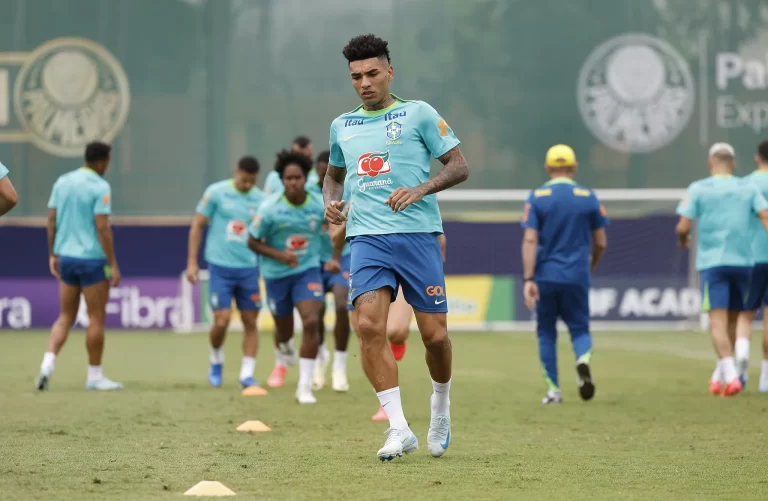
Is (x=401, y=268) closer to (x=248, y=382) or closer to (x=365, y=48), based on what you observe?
(x=365, y=48)

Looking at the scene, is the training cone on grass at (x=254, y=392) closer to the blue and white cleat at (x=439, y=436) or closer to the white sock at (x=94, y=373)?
the white sock at (x=94, y=373)

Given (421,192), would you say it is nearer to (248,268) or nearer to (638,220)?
(248,268)

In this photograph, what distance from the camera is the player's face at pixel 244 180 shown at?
13.9 m

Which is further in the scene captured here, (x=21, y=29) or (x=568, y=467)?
(x=21, y=29)

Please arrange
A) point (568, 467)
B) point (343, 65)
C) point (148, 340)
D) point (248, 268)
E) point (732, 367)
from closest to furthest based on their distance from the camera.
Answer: point (568, 467) → point (732, 367) → point (248, 268) → point (148, 340) → point (343, 65)

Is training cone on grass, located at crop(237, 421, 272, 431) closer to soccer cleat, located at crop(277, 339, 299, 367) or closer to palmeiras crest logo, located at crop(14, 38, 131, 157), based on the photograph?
soccer cleat, located at crop(277, 339, 299, 367)

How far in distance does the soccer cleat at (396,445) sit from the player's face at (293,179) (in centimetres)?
483

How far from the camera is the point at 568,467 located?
732 cm

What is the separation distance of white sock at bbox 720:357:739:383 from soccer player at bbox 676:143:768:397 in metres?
0.09

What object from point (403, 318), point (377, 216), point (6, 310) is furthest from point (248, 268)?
point (6, 310)

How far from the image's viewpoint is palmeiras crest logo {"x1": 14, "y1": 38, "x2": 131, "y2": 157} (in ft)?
83.8

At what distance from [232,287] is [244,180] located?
111 cm

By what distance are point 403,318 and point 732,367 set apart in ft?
→ 13.2

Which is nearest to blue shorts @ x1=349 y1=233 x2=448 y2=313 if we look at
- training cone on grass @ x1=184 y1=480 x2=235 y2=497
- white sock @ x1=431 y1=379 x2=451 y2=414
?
white sock @ x1=431 y1=379 x2=451 y2=414
